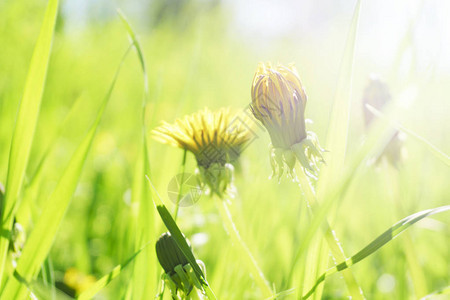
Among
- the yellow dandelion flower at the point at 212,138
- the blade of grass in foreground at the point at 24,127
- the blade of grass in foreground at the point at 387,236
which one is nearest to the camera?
the blade of grass in foreground at the point at 387,236

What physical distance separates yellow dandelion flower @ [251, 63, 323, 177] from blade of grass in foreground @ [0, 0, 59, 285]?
0.80 feet

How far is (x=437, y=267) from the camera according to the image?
1.07 metres

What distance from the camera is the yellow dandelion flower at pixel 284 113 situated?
0.48 m

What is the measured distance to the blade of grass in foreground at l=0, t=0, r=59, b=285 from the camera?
19.9 inches

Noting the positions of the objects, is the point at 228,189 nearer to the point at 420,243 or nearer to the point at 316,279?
the point at 316,279

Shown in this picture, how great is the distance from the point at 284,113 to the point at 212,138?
0.60ft

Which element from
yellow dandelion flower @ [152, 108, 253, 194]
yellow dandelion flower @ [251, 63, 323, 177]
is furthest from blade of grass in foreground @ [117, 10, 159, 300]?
yellow dandelion flower @ [251, 63, 323, 177]

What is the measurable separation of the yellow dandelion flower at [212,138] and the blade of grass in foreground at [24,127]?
0.51 ft

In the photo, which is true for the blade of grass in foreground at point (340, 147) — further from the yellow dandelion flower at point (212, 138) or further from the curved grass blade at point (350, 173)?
the yellow dandelion flower at point (212, 138)

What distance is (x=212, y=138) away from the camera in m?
0.65

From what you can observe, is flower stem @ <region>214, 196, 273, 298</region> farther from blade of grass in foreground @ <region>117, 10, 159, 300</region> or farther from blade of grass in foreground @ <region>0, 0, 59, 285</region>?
blade of grass in foreground @ <region>0, 0, 59, 285</region>

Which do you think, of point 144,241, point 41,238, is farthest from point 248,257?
point 41,238

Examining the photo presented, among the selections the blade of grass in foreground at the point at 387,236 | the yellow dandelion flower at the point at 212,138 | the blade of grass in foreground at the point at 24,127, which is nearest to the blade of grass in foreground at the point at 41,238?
the blade of grass in foreground at the point at 24,127

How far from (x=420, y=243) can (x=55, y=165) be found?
1379mm
